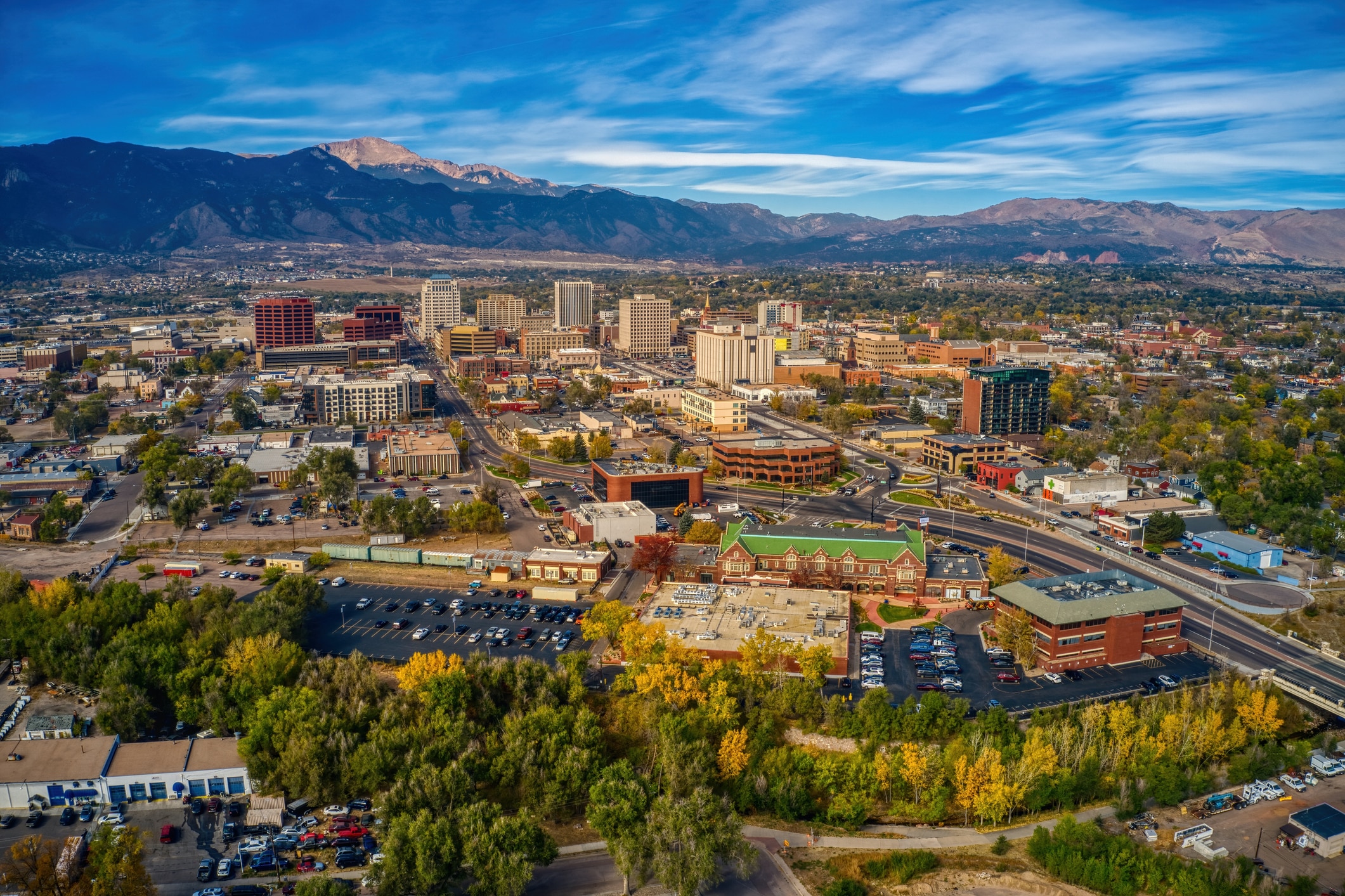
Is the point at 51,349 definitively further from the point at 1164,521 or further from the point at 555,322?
the point at 1164,521

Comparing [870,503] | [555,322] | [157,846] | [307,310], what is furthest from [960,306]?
[157,846]

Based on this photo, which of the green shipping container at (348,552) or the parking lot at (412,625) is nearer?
the parking lot at (412,625)

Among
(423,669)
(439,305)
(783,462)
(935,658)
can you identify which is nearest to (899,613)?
(935,658)

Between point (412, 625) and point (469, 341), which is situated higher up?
point (469, 341)

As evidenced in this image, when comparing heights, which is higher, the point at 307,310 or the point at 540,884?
the point at 307,310

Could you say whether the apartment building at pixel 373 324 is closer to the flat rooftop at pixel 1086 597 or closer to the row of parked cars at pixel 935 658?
the row of parked cars at pixel 935 658

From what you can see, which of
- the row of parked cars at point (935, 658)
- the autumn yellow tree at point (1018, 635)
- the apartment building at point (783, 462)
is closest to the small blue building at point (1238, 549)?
the autumn yellow tree at point (1018, 635)

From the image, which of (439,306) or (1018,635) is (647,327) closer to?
(439,306)
